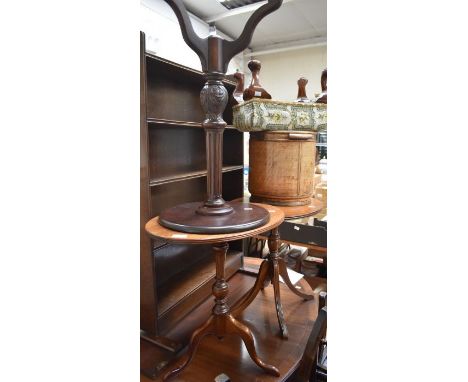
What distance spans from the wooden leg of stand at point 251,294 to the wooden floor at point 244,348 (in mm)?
105

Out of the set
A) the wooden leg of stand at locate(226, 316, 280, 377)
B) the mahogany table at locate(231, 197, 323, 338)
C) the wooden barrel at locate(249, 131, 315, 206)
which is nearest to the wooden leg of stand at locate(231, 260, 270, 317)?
the mahogany table at locate(231, 197, 323, 338)

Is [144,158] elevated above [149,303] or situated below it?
above

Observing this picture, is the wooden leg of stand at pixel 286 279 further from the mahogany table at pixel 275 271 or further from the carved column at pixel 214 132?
the carved column at pixel 214 132

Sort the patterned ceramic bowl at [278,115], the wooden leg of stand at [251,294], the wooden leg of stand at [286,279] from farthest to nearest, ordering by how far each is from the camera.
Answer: the wooden leg of stand at [286,279]
the wooden leg of stand at [251,294]
the patterned ceramic bowl at [278,115]

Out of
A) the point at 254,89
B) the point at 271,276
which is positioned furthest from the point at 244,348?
the point at 254,89

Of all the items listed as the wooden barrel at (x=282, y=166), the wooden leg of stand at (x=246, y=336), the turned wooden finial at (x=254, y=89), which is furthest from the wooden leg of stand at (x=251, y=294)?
the turned wooden finial at (x=254, y=89)

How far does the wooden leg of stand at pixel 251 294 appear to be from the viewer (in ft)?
4.76

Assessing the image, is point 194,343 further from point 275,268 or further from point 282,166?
point 282,166

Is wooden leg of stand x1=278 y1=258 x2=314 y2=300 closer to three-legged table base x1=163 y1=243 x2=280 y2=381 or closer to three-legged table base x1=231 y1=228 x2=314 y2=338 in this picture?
three-legged table base x1=231 y1=228 x2=314 y2=338
